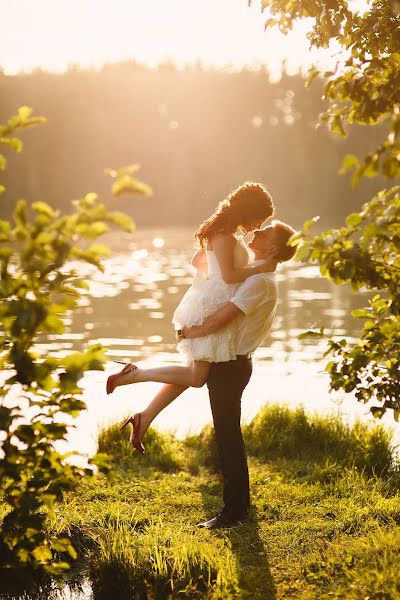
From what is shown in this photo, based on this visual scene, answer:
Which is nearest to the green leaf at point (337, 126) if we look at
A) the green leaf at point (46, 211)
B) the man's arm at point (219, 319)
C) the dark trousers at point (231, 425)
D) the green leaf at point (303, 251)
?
the green leaf at point (303, 251)

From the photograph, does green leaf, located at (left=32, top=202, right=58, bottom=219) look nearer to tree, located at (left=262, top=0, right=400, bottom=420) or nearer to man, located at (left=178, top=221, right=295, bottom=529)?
tree, located at (left=262, top=0, right=400, bottom=420)

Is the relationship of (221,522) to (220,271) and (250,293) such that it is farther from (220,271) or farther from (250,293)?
(220,271)

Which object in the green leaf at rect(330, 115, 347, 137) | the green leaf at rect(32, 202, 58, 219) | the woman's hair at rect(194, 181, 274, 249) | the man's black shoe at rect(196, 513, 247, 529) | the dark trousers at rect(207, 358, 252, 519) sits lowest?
the man's black shoe at rect(196, 513, 247, 529)

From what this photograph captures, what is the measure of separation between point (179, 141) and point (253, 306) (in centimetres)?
7627

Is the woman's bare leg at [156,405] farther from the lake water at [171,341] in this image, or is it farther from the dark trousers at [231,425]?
the lake water at [171,341]

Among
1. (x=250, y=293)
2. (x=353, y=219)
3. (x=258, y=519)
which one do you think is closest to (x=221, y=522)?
(x=258, y=519)

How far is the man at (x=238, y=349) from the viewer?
5117 millimetres

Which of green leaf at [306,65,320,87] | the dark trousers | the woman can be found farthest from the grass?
green leaf at [306,65,320,87]

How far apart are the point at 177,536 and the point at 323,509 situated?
1352mm

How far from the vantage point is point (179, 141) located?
79875 millimetres

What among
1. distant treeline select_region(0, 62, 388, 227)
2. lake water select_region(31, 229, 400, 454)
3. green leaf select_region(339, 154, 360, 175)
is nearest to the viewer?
green leaf select_region(339, 154, 360, 175)

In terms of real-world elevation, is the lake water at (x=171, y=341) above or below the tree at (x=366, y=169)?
below

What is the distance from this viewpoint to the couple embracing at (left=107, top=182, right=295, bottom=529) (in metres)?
5.11

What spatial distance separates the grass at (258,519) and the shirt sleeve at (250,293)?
4.25 feet
